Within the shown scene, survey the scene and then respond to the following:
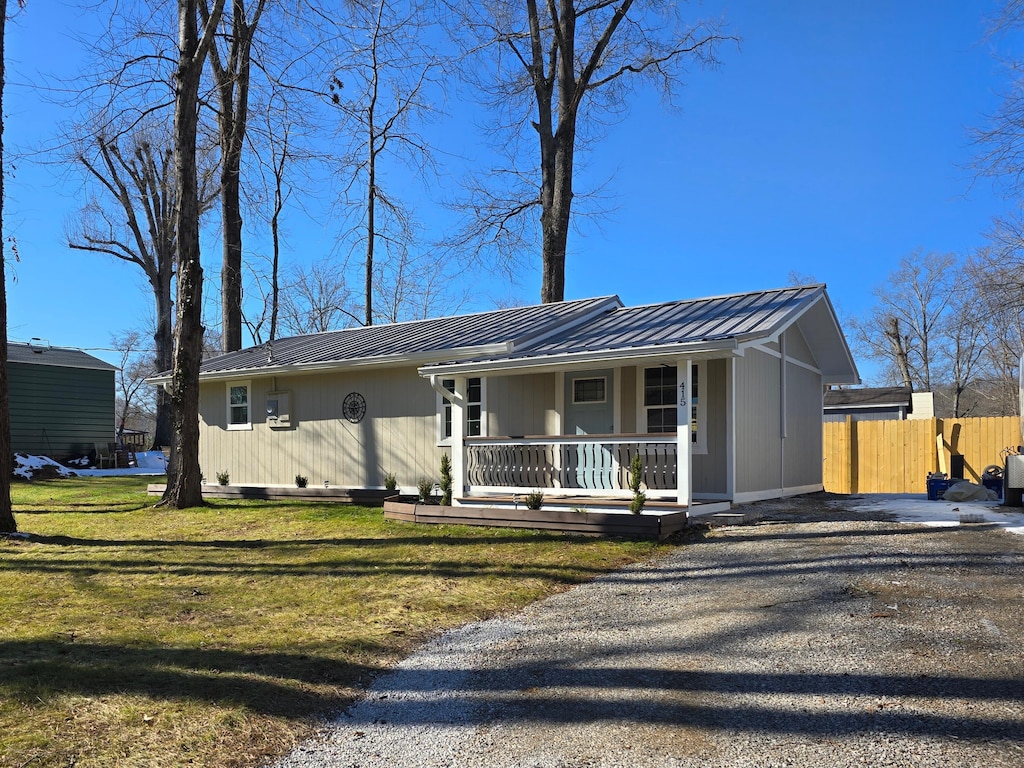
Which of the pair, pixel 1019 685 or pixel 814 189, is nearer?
pixel 1019 685

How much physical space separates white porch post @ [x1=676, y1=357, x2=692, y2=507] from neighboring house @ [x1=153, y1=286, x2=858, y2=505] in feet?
0.07

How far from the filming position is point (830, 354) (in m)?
13.7

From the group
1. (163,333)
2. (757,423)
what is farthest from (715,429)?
(163,333)

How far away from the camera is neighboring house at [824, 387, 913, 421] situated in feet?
84.4

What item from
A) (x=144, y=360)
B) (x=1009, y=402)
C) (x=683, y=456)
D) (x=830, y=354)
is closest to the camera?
(x=683, y=456)

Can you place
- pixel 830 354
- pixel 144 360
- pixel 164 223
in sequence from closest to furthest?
pixel 830 354 → pixel 164 223 → pixel 144 360

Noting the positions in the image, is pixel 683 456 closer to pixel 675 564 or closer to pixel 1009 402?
pixel 675 564

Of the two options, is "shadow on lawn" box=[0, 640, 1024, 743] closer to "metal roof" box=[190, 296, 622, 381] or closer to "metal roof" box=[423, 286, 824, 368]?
"metal roof" box=[423, 286, 824, 368]

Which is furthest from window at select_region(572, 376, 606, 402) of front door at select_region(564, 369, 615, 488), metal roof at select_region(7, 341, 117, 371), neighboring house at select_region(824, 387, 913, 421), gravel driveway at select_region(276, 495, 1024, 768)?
metal roof at select_region(7, 341, 117, 371)

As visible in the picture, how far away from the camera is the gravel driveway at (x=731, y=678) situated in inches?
127

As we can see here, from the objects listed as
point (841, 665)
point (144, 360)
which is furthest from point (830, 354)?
point (144, 360)

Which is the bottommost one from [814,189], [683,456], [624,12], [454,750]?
[454,750]

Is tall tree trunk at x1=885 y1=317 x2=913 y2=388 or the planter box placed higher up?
tall tree trunk at x1=885 y1=317 x2=913 y2=388

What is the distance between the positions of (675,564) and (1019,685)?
355 centimetres
